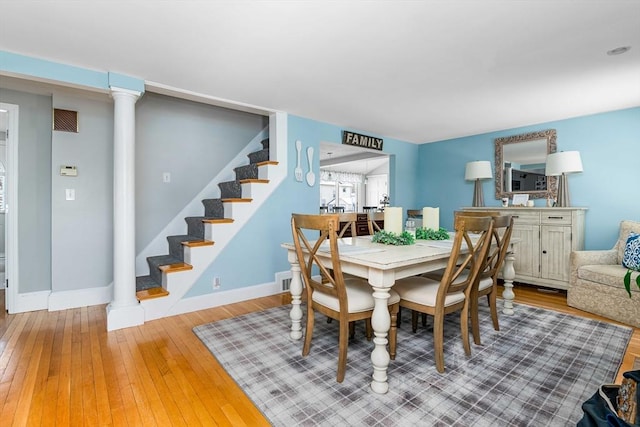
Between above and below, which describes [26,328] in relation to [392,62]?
below

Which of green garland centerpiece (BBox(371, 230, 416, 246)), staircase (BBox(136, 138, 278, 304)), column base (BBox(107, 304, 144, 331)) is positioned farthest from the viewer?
staircase (BBox(136, 138, 278, 304))

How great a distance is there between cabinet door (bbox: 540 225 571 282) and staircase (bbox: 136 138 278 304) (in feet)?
11.0

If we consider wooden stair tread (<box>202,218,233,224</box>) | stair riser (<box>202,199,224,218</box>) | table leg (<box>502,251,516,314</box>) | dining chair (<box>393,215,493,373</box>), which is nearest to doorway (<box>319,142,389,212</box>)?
stair riser (<box>202,199,224,218</box>)

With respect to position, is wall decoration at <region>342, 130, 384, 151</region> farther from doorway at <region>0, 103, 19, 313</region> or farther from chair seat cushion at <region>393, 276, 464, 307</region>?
Answer: doorway at <region>0, 103, 19, 313</region>

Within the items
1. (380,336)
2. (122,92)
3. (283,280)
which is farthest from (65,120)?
(380,336)

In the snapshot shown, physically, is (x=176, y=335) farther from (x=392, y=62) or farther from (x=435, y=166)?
(x=435, y=166)

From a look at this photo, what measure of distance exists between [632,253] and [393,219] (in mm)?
2341

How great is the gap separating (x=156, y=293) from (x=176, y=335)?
59cm

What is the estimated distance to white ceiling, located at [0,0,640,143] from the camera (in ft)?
5.58

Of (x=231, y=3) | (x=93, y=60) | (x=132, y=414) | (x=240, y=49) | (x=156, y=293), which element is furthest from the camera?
(x=156, y=293)

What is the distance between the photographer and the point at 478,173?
4.41m

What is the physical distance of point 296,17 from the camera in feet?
5.79

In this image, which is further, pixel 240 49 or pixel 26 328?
pixel 26 328

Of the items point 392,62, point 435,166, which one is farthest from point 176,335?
point 435,166
